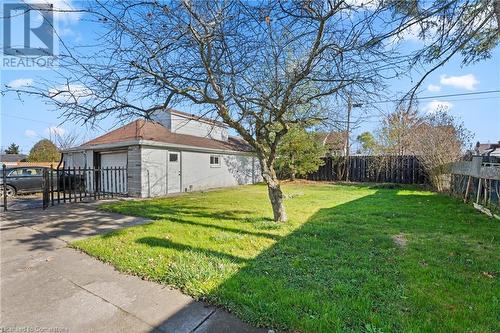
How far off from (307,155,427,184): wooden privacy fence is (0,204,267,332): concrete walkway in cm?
1514

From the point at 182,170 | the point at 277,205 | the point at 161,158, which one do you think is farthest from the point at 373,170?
the point at 277,205

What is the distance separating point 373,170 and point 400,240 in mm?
13186

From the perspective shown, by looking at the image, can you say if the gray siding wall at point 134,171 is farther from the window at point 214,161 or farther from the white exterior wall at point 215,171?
the window at point 214,161

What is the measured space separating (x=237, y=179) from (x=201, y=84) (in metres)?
12.4

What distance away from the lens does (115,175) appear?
1154 cm

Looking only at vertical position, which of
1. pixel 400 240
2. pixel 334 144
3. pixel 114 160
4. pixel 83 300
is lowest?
pixel 83 300

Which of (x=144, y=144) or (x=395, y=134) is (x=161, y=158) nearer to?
(x=144, y=144)

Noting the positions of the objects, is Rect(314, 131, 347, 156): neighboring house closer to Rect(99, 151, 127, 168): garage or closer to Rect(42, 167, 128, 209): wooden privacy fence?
Rect(99, 151, 127, 168): garage

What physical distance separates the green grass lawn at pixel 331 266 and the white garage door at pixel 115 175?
6034mm

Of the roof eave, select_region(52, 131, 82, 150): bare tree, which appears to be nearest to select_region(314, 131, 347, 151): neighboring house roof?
the roof eave

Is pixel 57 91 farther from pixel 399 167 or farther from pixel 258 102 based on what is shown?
pixel 399 167

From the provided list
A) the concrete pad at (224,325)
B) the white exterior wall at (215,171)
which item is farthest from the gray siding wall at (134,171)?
the concrete pad at (224,325)

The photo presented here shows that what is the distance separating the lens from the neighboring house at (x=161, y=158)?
11203 mm

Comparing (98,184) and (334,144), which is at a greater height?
(334,144)
